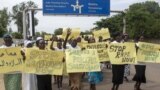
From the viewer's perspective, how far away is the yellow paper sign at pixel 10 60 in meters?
9.24

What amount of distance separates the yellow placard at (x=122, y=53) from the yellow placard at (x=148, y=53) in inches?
13.5

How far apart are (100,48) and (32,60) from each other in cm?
272

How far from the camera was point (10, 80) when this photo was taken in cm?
933

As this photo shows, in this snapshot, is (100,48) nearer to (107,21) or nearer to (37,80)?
(37,80)

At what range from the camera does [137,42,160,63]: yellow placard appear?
11789mm

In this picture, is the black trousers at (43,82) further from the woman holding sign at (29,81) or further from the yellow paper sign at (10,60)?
the yellow paper sign at (10,60)

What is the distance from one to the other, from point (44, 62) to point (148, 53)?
3450 mm

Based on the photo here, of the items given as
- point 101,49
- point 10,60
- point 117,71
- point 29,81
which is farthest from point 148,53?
point 10,60

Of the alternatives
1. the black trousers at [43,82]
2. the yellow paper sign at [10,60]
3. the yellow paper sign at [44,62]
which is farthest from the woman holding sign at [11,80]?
the black trousers at [43,82]

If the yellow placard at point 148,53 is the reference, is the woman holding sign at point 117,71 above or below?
below

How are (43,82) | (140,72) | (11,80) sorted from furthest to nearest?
(140,72) → (43,82) → (11,80)

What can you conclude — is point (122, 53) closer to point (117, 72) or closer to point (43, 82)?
point (117, 72)

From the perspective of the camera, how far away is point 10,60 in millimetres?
9344

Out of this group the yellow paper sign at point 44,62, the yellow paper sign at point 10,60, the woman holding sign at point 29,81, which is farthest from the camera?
the woman holding sign at point 29,81
